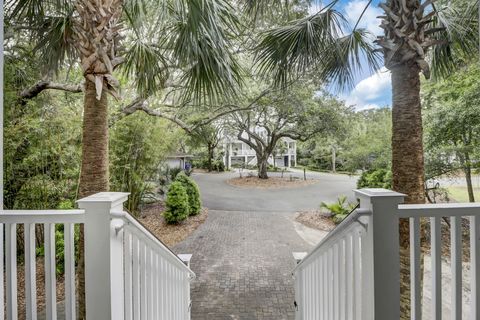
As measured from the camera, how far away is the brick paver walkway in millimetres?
3826

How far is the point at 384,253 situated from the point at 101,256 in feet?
4.18

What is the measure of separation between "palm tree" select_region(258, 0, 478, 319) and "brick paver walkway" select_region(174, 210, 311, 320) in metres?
2.12

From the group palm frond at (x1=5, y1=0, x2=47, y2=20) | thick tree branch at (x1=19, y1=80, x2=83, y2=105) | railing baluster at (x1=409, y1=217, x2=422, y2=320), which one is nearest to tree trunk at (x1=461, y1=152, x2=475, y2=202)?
railing baluster at (x1=409, y1=217, x2=422, y2=320)

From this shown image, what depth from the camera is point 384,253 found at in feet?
3.82

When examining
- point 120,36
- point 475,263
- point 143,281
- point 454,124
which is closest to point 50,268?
point 143,281

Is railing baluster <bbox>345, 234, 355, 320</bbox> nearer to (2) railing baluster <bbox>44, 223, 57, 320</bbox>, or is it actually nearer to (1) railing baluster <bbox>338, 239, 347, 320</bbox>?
(1) railing baluster <bbox>338, 239, 347, 320</bbox>

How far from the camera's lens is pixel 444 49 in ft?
11.6

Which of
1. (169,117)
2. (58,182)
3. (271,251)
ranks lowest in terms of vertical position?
(271,251)

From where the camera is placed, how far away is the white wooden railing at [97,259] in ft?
3.85

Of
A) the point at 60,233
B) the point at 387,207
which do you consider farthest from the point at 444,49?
the point at 60,233

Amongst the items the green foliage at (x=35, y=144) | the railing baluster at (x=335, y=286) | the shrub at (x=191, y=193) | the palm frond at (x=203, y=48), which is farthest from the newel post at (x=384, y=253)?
the shrub at (x=191, y=193)

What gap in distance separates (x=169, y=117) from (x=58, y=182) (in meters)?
3.06

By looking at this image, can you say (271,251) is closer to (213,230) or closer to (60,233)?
(213,230)

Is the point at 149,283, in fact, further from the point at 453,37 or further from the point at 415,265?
the point at 453,37
